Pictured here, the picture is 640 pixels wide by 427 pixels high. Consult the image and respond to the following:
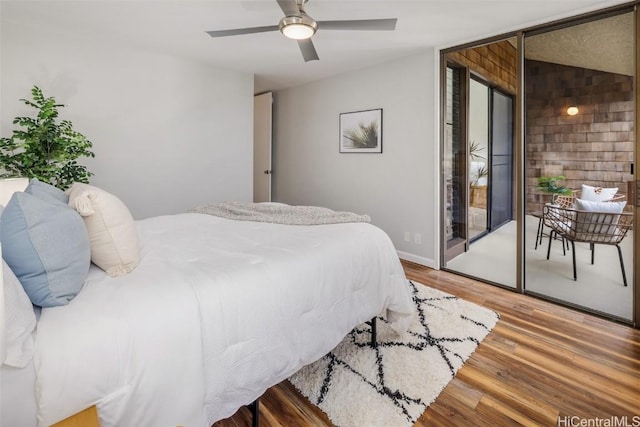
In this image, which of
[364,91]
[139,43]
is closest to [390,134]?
[364,91]

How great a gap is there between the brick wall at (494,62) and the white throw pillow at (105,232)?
3.21 meters

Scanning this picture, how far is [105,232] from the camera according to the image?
4.16 feet

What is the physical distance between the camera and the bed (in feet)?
2.85

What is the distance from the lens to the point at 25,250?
37.2 inches

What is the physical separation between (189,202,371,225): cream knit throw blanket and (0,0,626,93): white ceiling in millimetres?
1546

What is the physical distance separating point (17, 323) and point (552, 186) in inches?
134

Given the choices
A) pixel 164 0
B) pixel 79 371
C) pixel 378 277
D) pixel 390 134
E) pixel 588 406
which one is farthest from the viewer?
pixel 390 134

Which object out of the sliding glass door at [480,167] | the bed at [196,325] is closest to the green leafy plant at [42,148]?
the bed at [196,325]

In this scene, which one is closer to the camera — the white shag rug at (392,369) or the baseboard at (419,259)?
A: the white shag rug at (392,369)

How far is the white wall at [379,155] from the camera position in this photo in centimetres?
355

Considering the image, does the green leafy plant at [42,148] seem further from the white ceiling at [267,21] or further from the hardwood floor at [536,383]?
the hardwood floor at [536,383]

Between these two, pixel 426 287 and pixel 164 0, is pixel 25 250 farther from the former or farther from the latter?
pixel 426 287

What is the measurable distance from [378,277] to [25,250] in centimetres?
153

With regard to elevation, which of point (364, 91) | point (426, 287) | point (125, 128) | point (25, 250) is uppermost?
point (364, 91)
